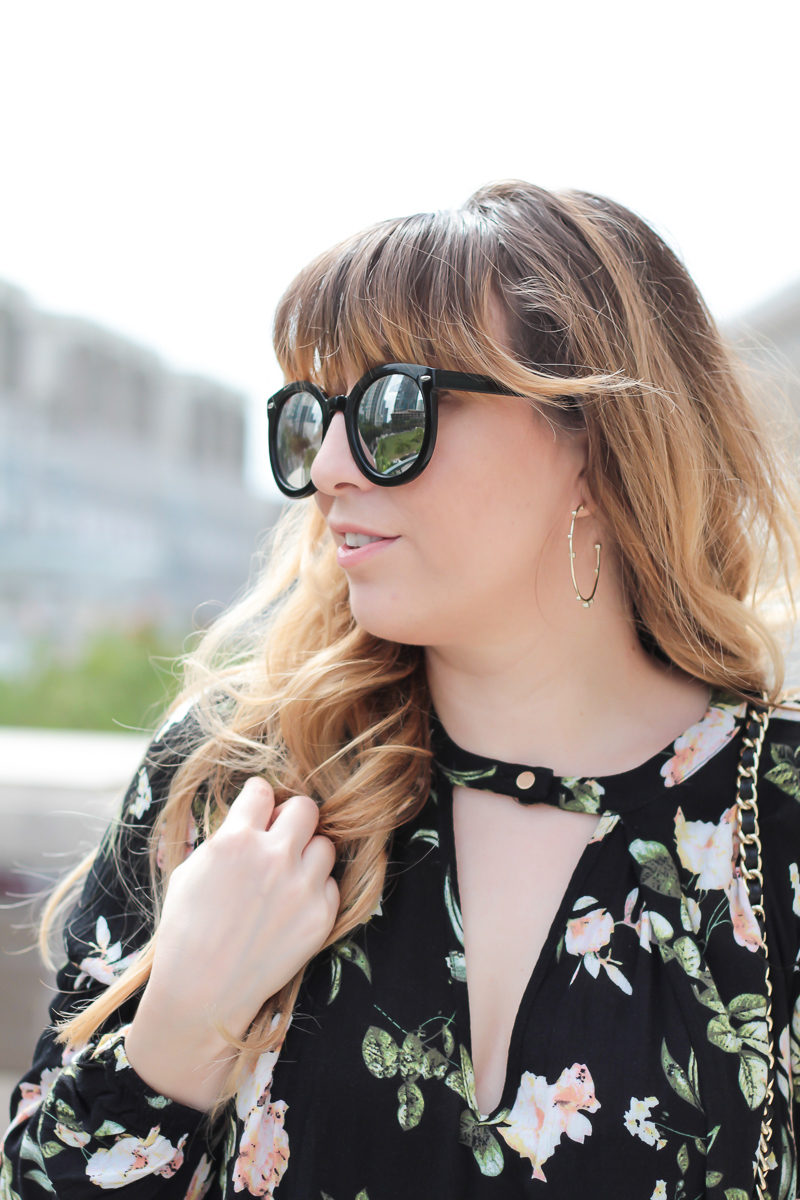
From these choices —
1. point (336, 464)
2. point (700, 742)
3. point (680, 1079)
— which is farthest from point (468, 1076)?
point (336, 464)

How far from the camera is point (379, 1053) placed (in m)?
1.17

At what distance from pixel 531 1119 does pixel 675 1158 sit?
16 centimetres

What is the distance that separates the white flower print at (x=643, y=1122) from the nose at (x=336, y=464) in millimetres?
806

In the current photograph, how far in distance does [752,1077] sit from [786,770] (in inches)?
15.8

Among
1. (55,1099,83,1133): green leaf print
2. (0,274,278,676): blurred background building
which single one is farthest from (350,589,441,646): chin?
(0,274,278,676): blurred background building

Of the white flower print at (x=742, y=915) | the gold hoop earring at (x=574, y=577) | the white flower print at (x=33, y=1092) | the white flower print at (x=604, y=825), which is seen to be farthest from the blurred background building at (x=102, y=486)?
the white flower print at (x=742, y=915)

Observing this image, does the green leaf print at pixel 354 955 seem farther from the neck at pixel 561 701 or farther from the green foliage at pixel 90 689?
the green foliage at pixel 90 689

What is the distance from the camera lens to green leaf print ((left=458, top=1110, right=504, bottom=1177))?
111cm

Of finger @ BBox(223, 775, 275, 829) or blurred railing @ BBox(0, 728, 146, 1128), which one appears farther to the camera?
blurred railing @ BBox(0, 728, 146, 1128)

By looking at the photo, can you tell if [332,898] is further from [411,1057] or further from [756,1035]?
[756,1035]

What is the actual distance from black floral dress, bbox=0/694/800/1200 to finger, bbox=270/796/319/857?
13 cm

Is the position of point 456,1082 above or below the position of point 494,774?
below

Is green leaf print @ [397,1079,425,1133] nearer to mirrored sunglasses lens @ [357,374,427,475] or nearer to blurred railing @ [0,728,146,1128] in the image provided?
mirrored sunglasses lens @ [357,374,427,475]

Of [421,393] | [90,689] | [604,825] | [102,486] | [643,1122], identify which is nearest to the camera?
[643,1122]
